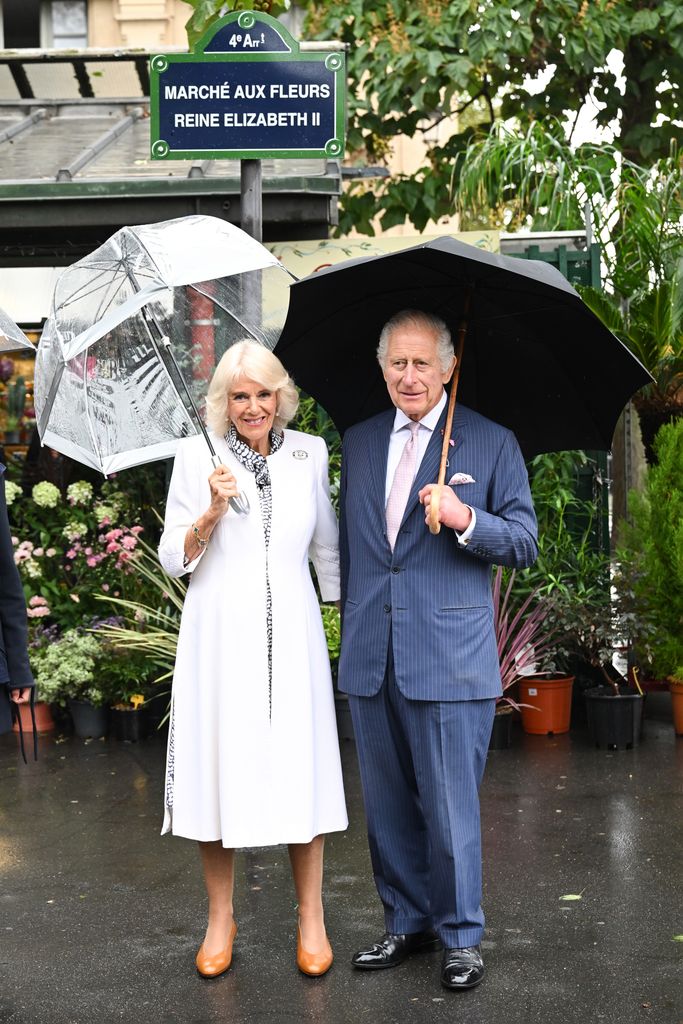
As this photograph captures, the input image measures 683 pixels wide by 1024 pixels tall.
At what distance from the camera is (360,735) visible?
4359 millimetres

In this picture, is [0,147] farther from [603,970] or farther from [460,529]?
[603,970]

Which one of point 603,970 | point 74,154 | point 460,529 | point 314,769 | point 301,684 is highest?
point 74,154

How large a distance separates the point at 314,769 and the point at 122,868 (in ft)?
5.56

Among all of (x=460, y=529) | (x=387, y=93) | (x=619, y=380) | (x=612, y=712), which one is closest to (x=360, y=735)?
(x=460, y=529)

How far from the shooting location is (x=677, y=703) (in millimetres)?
7668

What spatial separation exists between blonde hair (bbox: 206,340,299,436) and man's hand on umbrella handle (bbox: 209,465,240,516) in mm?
271

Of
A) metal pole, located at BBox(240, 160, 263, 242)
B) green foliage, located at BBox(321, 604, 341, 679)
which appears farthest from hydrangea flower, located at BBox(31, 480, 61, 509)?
metal pole, located at BBox(240, 160, 263, 242)

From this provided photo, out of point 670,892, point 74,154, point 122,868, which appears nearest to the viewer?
point 670,892

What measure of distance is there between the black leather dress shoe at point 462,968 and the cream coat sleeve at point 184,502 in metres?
1.50

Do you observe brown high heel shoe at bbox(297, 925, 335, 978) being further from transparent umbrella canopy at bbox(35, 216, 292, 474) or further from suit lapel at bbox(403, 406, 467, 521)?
transparent umbrella canopy at bbox(35, 216, 292, 474)

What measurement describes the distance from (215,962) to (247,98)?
3.13 m

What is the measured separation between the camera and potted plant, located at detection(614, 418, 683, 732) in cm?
750

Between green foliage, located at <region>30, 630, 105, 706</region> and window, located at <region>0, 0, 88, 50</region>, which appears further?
window, located at <region>0, 0, 88, 50</region>

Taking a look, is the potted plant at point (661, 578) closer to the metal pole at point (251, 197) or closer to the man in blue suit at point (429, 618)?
the metal pole at point (251, 197)
